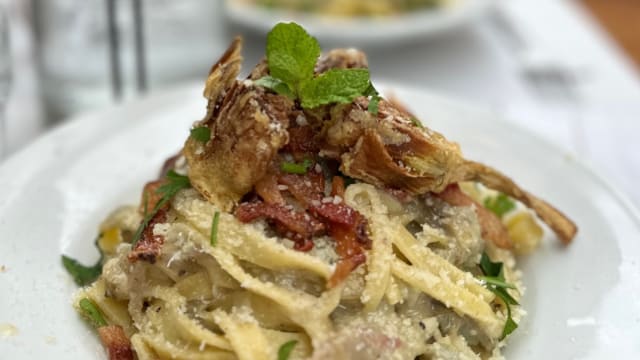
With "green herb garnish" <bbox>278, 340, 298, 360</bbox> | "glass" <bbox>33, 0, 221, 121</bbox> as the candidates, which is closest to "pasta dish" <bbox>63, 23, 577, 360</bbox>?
"green herb garnish" <bbox>278, 340, 298, 360</bbox>

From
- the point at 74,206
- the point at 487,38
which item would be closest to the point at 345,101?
the point at 74,206

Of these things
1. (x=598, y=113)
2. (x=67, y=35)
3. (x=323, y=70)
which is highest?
(x=323, y=70)

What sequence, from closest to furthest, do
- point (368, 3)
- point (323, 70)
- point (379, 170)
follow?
1. point (379, 170)
2. point (323, 70)
3. point (368, 3)

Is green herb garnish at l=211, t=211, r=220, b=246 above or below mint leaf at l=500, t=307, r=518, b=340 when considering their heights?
above

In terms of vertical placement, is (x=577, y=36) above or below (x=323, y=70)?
below

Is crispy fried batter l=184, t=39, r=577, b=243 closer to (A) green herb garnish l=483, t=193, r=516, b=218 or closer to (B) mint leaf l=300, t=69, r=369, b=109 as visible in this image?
(B) mint leaf l=300, t=69, r=369, b=109

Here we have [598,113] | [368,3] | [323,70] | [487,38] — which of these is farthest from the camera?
[487,38]

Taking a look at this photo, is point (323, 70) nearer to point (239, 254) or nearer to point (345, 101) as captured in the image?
point (345, 101)

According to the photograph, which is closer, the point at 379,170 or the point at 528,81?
the point at 379,170
